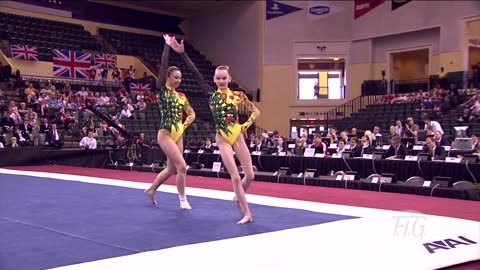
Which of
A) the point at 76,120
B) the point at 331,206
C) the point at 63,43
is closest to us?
the point at 331,206

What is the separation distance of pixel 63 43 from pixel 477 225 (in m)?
20.4

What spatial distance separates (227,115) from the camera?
16.0 ft

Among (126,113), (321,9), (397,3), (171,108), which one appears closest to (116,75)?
(126,113)

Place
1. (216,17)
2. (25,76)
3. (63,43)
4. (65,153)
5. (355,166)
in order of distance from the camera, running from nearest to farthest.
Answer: (355,166) → (65,153) → (25,76) → (63,43) → (216,17)

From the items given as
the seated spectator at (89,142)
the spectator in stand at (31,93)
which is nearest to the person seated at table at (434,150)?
the seated spectator at (89,142)

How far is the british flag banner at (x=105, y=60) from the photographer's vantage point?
72.5 feet

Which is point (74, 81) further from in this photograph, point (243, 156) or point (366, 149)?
point (243, 156)

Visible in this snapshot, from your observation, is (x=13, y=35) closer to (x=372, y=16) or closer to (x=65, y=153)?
(x=65, y=153)

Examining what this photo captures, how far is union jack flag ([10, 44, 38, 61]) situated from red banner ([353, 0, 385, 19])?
47.3 ft

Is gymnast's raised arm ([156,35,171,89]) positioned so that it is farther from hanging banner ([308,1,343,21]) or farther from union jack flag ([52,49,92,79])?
hanging banner ([308,1,343,21])

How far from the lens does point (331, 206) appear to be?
604 cm

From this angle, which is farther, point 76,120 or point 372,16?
point 372,16

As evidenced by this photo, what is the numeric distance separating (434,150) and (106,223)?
7.40 meters

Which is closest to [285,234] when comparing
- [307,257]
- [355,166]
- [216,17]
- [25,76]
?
[307,257]
